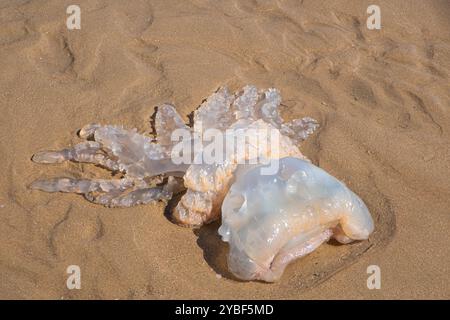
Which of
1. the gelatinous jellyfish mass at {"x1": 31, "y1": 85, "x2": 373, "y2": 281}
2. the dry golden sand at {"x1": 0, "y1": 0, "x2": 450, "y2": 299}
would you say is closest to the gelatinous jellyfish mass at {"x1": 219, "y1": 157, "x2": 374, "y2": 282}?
the gelatinous jellyfish mass at {"x1": 31, "y1": 85, "x2": 373, "y2": 281}

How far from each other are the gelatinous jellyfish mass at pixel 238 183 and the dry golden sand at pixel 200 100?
0.11 m

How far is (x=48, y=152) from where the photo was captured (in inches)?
145

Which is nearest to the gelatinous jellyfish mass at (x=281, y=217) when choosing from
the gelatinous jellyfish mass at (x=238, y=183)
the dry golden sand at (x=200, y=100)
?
the gelatinous jellyfish mass at (x=238, y=183)

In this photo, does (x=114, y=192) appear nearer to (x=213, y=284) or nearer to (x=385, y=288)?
(x=213, y=284)

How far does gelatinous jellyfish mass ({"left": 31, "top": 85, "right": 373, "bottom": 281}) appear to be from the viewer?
2934mm

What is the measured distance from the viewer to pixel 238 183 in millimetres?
3109

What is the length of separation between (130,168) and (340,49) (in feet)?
8.32

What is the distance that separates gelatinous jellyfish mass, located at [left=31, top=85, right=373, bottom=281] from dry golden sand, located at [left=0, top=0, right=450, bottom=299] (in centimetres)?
11

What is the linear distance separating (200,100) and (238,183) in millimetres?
1326

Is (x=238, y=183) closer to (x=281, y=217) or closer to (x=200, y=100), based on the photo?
(x=281, y=217)

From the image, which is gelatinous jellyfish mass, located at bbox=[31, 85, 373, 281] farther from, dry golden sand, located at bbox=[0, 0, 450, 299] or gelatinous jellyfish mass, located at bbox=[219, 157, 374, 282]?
dry golden sand, located at bbox=[0, 0, 450, 299]
